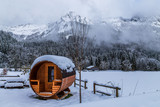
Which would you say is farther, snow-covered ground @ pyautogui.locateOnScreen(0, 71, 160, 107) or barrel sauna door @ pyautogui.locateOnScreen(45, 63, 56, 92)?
barrel sauna door @ pyautogui.locateOnScreen(45, 63, 56, 92)

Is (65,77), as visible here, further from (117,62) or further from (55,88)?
(117,62)

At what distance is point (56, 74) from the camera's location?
319 inches

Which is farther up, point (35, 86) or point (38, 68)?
point (38, 68)

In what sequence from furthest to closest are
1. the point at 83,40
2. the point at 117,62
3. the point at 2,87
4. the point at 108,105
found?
1. the point at 117,62
2. the point at 2,87
3. the point at 83,40
4. the point at 108,105

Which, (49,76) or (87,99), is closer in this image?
(87,99)

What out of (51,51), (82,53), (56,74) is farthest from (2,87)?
(51,51)

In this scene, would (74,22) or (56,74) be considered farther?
(56,74)

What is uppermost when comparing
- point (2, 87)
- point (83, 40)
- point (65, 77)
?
point (83, 40)

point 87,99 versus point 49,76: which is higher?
point 49,76

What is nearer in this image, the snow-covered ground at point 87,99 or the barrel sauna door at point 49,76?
the snow-covered ground at point 87,99

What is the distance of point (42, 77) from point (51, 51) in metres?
60.6

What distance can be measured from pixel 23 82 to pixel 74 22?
23.0ft

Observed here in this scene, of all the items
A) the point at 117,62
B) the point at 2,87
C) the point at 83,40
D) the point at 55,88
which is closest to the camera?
the point at 83,40

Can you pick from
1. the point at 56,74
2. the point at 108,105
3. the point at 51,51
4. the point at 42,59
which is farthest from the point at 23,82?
the point at 51,51
